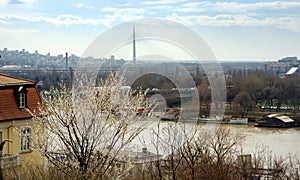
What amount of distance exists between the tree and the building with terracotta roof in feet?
4.81

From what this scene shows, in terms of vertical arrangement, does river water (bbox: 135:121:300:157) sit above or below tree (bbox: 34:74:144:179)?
below

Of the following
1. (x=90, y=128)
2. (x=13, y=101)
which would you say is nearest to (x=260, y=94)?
(x=13, y=101)

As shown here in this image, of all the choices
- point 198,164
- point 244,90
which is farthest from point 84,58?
point 244,90

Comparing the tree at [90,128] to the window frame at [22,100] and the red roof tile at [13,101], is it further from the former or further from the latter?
the window frame at [22,100]

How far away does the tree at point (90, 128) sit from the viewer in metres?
3.19

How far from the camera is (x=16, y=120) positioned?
509 centimetres

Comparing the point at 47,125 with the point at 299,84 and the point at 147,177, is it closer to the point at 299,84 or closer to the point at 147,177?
the point at 147,177

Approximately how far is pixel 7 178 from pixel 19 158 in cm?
67

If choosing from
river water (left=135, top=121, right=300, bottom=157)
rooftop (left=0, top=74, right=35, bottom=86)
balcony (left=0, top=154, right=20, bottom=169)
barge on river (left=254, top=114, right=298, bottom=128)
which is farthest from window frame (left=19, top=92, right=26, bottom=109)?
barge on river (left=254, top=114, right=298, bottom=128)

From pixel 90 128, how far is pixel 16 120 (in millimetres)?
2128

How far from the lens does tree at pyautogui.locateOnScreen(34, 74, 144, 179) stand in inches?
125

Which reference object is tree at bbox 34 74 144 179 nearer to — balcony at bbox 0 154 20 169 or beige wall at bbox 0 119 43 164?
balcony at bbox 0 154 20 169

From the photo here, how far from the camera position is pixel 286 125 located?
1465 cm

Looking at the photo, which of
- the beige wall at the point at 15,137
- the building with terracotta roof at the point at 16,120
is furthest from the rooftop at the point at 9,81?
the beige wall at the point at 15,137
